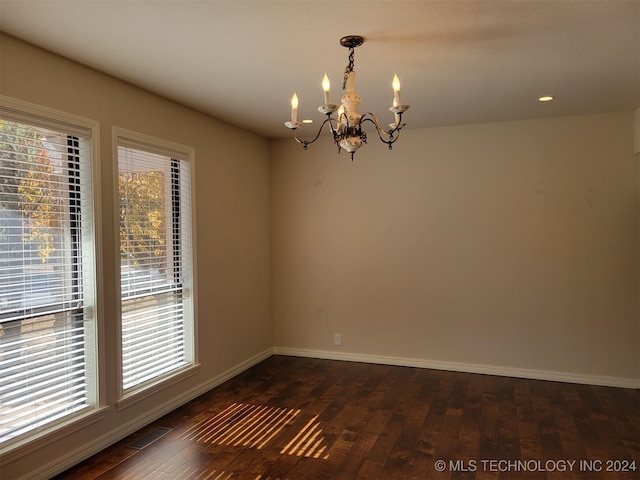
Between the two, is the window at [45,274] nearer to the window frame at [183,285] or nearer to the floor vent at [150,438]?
the window frame at [183,285]

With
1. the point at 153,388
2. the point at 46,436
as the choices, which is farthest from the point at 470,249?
the point at 46,436

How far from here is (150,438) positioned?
324 centimetres

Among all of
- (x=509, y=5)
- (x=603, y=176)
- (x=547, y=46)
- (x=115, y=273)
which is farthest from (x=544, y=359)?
(x=115, y=273)

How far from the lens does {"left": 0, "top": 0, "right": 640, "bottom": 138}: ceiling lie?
2.23 meters

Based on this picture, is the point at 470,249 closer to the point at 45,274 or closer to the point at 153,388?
the point at 153,388

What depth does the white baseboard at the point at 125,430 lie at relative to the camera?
2.71 metres

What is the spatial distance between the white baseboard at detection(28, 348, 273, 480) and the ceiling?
246 cm

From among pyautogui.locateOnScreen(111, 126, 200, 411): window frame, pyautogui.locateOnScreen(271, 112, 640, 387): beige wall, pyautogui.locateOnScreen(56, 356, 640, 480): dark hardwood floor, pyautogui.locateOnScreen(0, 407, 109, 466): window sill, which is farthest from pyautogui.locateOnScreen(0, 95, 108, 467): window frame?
pyautogui.locateOnScreen(271, 112, 640, 387): beige wall

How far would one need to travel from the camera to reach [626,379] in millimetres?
4199

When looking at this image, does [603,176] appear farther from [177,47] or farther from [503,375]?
[177,47]

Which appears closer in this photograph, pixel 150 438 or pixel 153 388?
pixel 150 438

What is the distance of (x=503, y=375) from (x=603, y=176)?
2.13m

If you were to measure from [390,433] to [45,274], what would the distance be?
2.53m

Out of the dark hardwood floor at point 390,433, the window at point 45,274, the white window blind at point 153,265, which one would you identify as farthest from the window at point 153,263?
the dark hardwood floor at point 390,433
